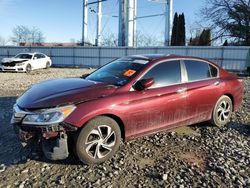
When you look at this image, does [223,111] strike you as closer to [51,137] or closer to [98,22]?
[51,137]

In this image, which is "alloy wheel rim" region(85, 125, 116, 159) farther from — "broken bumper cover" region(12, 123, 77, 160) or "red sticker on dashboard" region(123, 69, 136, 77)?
"red sticker on dashboard" region(123, 69, 136, 77)

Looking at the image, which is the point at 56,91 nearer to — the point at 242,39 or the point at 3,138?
the point at 3,138

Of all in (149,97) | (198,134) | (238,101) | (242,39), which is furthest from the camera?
(242,39)

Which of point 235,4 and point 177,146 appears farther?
point 235,4

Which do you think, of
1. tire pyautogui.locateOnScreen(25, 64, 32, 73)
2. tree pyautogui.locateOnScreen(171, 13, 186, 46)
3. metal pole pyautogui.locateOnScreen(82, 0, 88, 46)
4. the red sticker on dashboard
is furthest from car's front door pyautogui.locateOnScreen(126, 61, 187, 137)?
tree pyautogui.locateOnScreen(171, 13, 186, 46)

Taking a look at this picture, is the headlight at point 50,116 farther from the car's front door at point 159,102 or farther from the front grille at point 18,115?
the car's front door at point 159,102

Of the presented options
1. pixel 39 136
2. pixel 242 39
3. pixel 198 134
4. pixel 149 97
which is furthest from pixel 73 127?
pixel 242 39

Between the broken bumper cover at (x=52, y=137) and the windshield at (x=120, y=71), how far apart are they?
1302 mm

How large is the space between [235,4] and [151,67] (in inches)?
1611

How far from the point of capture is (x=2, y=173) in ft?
14.8

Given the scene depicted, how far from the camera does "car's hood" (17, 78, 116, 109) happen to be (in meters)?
4.64

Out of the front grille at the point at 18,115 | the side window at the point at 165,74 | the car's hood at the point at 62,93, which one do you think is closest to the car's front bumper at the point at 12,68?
the car's hood at the point at 62,93

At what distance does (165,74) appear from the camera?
579 centimetres

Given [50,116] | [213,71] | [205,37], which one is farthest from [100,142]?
[205,37]
